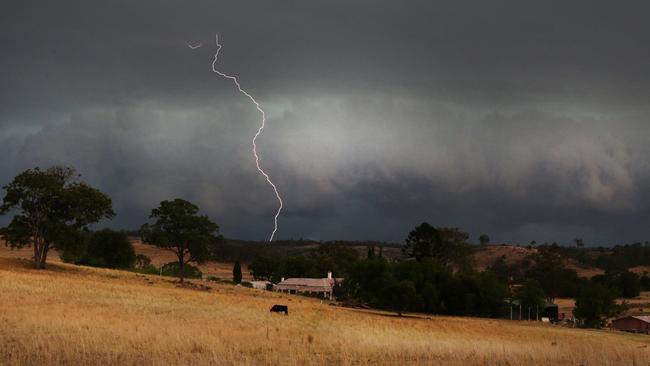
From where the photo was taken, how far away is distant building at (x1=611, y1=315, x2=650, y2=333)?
93.2 m

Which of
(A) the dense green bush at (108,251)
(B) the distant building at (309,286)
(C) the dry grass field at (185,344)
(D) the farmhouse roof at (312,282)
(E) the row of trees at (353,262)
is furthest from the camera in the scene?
(D) the farmhouse roof at (312,282)

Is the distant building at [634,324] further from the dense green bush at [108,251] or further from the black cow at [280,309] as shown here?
the dense green bush at [108,251]

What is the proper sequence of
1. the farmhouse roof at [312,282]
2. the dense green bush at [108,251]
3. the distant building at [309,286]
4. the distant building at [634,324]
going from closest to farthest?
the distant building at [634,324] < the dense green bush at [108,251] < the distant building at [309,286] < the farmhouse roof at [312,282]

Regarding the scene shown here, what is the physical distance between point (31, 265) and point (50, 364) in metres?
72.7

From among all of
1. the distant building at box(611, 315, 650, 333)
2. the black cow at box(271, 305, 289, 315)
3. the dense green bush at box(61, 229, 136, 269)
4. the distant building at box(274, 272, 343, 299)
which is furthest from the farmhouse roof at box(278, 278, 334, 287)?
the black cow at box(271, 305, 289, 315)

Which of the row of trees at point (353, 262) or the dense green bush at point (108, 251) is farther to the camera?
the dense green bush at point (108, 251)

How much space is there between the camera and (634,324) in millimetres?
95250

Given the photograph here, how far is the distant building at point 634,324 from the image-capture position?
93181mm

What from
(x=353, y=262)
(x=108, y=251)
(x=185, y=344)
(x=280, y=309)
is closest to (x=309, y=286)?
(x=353, y=262)

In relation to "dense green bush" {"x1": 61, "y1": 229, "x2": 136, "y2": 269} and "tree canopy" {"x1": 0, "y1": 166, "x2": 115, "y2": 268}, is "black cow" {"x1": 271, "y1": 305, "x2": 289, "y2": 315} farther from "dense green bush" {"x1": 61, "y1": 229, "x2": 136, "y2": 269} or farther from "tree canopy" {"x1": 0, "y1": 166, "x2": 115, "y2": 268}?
"dense green bush" {"x1": 61, "y1": 229, "x2": 136, "y2": 269}

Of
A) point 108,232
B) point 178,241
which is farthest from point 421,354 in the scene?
point 108,232

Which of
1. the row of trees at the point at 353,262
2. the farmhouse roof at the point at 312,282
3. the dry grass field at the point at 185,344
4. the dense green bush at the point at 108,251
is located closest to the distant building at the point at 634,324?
the row of trees at the point at 353,262

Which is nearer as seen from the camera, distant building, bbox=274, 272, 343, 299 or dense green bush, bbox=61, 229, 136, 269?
dense green bush, bbox=61, 229, 136, 269

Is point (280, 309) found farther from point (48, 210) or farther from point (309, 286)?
point (309, 286)
